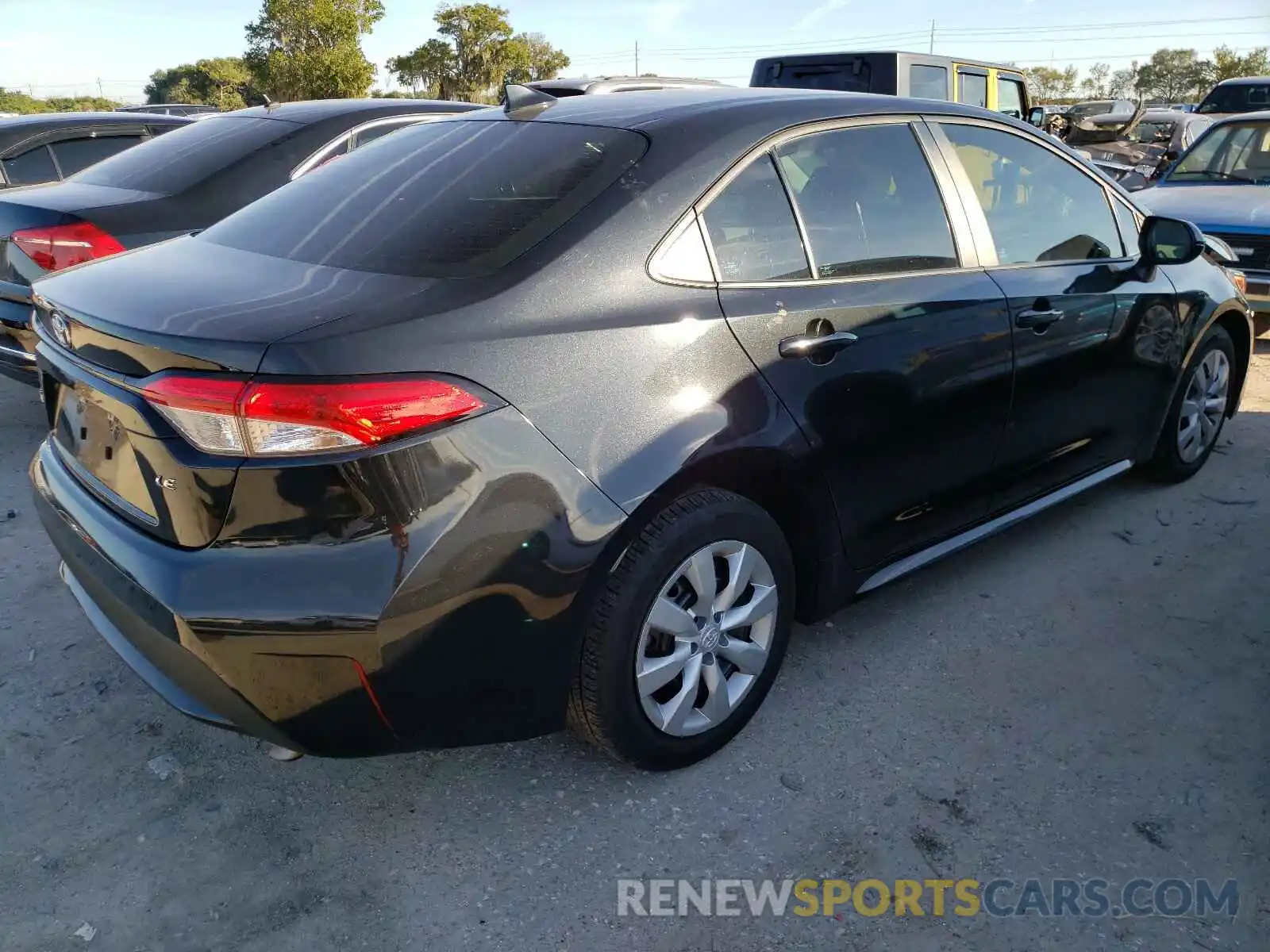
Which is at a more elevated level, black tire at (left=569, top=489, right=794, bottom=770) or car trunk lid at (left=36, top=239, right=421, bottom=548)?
car trunk lid at (left=36, top=239, right=421, bottom=548)

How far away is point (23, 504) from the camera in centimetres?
437

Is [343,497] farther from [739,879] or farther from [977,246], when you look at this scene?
[977,246]

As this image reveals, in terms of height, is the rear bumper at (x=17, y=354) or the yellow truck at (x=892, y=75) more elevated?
the yellow truck at (x=892, y=75)

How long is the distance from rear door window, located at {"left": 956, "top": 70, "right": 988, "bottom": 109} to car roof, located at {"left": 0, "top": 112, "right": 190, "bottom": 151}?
799cm

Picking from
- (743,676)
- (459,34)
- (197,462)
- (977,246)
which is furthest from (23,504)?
(459,34)

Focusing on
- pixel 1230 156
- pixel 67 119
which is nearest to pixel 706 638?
pixel 67 119

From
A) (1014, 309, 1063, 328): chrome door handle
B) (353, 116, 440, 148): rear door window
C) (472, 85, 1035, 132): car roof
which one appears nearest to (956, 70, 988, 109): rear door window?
(353, 116, 440, 148): rear door window

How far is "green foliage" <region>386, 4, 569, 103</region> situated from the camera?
52719 millimetres

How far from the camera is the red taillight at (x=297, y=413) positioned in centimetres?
188

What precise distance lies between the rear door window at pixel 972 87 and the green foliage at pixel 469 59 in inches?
1738

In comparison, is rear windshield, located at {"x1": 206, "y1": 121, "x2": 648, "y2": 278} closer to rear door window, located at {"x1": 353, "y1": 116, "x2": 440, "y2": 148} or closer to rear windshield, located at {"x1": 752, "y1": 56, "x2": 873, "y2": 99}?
rear door window, located at {"x1": 353, "y1": 116, "x2": 440, "y2": 148}

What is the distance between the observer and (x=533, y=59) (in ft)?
198

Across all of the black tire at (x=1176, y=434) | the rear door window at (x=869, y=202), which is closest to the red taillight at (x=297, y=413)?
the rear door window at (x=869, y=202)

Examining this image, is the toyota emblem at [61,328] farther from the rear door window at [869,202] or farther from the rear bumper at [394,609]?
the rear door window at [869,202]
